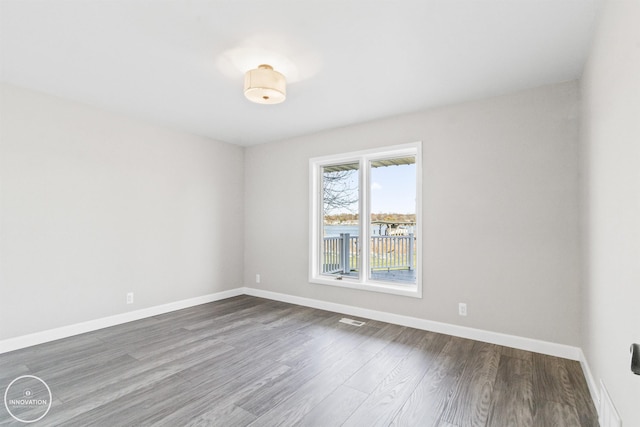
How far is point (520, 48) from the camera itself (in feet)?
7.25

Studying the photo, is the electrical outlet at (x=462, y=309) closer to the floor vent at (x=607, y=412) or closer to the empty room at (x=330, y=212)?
Result: the empty room at (x=330, y=212)

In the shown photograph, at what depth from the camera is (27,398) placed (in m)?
2.03

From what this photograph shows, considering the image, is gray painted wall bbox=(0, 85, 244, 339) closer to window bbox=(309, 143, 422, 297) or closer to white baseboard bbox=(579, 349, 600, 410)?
window bbox=(309, 143, 422, 297)

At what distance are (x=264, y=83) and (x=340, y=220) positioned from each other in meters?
2.39

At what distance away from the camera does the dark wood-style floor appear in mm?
1861

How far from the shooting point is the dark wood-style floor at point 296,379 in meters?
1.86

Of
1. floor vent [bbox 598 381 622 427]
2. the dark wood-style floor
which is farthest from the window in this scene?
floor vent [bbox 598 381 622 427]

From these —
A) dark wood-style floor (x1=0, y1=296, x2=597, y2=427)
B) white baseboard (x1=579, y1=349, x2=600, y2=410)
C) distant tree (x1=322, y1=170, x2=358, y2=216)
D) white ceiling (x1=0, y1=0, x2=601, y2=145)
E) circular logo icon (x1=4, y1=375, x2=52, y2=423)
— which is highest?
white ceiling (x1=0, y1=0, x2=601, y2=145)

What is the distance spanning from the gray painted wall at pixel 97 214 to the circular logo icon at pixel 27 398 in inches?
35.7

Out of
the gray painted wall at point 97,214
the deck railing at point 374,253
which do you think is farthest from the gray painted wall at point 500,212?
the gray painted wall at point 97,214

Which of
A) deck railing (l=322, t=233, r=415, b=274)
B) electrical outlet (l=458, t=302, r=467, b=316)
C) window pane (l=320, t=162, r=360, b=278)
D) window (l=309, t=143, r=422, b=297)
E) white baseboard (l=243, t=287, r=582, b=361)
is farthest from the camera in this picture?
window pane (l=320, t=162, r=360, b=278)

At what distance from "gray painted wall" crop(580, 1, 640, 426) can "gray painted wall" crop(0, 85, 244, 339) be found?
4.39m

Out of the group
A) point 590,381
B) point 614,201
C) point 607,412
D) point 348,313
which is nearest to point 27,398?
point 348,313

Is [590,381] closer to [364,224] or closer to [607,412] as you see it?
[607,412]
